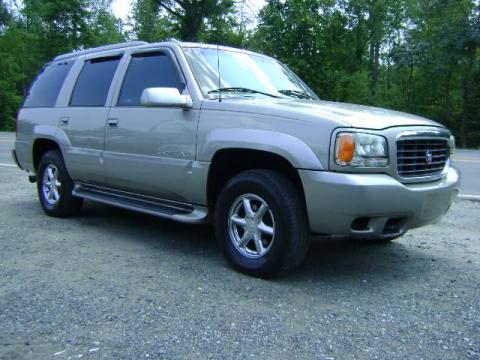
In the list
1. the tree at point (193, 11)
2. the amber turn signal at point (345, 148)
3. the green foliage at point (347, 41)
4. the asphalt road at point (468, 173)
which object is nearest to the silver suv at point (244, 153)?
the amber turn signal at point (345, 148)

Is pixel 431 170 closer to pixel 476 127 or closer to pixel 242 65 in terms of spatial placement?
pixel 242 65

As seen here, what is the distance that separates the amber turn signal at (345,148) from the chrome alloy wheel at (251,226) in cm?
69

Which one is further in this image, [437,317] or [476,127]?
[476,127]

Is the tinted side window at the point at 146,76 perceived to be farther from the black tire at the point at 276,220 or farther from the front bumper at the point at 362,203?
the front bumper at the point at 362,203

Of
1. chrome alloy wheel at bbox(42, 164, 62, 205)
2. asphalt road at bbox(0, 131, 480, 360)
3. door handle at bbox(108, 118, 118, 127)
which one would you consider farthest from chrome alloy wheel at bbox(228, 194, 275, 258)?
chrome alloy wheel at bbox(42, 164, 62, 205)

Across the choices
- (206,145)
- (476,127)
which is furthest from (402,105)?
(206,145)

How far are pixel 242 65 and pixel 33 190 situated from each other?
4944mm

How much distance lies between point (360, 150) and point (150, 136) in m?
1.99

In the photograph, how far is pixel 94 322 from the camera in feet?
10.0

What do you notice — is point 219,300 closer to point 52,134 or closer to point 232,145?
point 232,145

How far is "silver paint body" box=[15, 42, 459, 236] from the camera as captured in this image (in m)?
3.50

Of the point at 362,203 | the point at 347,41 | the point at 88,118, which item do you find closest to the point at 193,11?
the point at 347,41

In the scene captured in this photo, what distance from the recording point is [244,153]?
4102 millimetres

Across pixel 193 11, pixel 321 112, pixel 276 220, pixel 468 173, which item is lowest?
pixel 468 173
